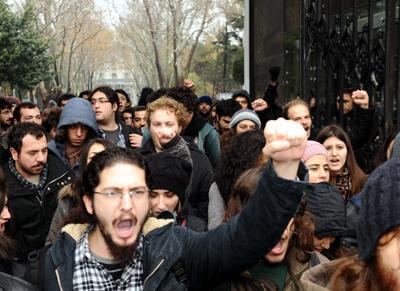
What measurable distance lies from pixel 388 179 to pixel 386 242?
19 centimetres

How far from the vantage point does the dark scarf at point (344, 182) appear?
Result: 4.75 meters

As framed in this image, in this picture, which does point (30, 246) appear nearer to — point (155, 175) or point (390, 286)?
point (155, 175)

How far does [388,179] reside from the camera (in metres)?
2.04

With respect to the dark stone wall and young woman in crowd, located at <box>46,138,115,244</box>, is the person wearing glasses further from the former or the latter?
the dark stone wall

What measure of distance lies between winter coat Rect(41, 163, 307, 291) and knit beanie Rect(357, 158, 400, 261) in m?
0.26

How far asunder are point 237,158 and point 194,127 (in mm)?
2728

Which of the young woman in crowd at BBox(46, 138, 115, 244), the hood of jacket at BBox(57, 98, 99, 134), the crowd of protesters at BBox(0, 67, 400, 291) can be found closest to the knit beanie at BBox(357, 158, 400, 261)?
the crowd of protesters at BBox(0, 67, 400, 291)

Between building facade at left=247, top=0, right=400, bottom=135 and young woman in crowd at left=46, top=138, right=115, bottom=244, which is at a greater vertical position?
building facade at left=247, top=0, right=400, bottom=135

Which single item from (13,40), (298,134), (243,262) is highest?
(13,40)

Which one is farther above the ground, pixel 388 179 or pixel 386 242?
pixel 388 179

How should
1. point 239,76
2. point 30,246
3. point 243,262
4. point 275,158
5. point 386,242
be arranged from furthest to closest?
point 239,76 < point 30,246 < point 243,262 < point 275,158 < point 386,242

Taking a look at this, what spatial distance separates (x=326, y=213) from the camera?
3525 millimetres

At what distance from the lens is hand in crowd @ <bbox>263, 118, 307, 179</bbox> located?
7.06 feet

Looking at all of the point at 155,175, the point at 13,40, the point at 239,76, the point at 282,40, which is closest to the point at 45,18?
the point at 13,40
